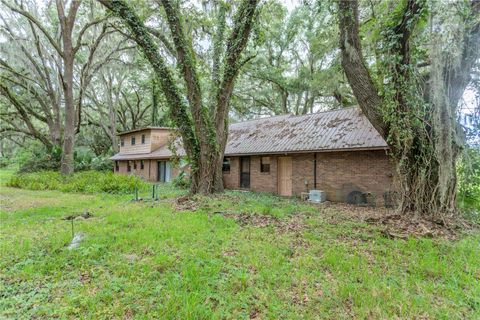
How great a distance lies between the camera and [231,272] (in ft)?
11.2

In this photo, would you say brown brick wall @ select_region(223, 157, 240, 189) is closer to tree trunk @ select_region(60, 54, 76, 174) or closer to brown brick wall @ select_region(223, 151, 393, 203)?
brown brick wall @ select_region(223, 151, 393, 203)

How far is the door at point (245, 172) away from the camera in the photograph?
13.3 meters

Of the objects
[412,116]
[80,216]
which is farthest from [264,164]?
[80,216]

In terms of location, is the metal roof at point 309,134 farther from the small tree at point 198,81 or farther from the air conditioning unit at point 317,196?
the small tree at point 198,81

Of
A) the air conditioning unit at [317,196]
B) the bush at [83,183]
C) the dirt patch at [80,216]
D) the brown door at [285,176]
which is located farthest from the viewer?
the brown door at [285,176]

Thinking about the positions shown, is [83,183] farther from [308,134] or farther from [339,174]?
[339,174]

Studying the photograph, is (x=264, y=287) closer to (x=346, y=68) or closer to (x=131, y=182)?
(x=346, y=68)

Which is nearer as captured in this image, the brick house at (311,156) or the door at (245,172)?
the brick house at (311,156)

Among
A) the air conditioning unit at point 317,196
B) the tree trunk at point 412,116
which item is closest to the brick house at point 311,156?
the air conditioning unit at point 317,196

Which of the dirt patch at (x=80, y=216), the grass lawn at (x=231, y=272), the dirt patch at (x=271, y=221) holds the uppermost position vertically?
the dirt patch at (x=80, y=216)

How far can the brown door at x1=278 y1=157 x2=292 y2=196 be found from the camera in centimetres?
1164

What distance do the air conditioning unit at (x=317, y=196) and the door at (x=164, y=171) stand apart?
10.6 m

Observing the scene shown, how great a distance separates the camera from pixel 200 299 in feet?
9.18

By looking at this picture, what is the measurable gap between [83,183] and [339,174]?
11146 millimetres
